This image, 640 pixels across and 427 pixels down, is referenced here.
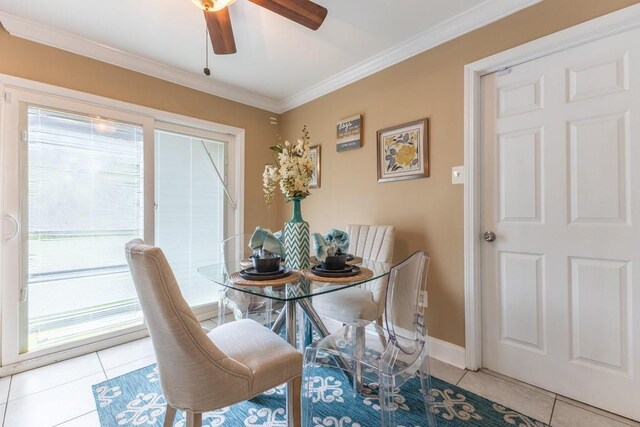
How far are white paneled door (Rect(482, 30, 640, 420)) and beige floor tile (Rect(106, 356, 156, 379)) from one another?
8.08 feet

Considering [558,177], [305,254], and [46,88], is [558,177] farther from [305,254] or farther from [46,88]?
[46,88]

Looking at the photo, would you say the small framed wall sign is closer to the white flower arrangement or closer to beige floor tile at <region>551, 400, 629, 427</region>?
the white flower arrangement

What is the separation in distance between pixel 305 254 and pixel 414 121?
55.5 inches

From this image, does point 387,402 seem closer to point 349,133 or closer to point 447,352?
point 447,352

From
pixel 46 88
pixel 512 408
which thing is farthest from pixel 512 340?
pixel 46 88

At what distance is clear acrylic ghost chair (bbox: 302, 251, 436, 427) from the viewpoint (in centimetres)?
120

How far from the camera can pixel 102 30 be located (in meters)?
2.08

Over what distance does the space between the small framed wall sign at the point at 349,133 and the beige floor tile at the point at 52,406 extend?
263 centimetres

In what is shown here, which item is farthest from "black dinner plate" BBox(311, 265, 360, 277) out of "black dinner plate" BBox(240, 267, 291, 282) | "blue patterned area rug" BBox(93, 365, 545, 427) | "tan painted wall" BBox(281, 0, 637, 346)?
"tan painted wall" BBox(281, 0, 637, 346)

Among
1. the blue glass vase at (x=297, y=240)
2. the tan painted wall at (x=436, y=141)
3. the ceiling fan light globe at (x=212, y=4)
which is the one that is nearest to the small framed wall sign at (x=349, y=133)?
the tan painted wall at (x=436, y=141)

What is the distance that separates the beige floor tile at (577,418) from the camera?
1.44m

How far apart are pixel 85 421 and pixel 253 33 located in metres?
2.65

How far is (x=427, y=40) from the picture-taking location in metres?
2.14

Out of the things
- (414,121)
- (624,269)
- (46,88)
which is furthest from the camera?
(414,121)
